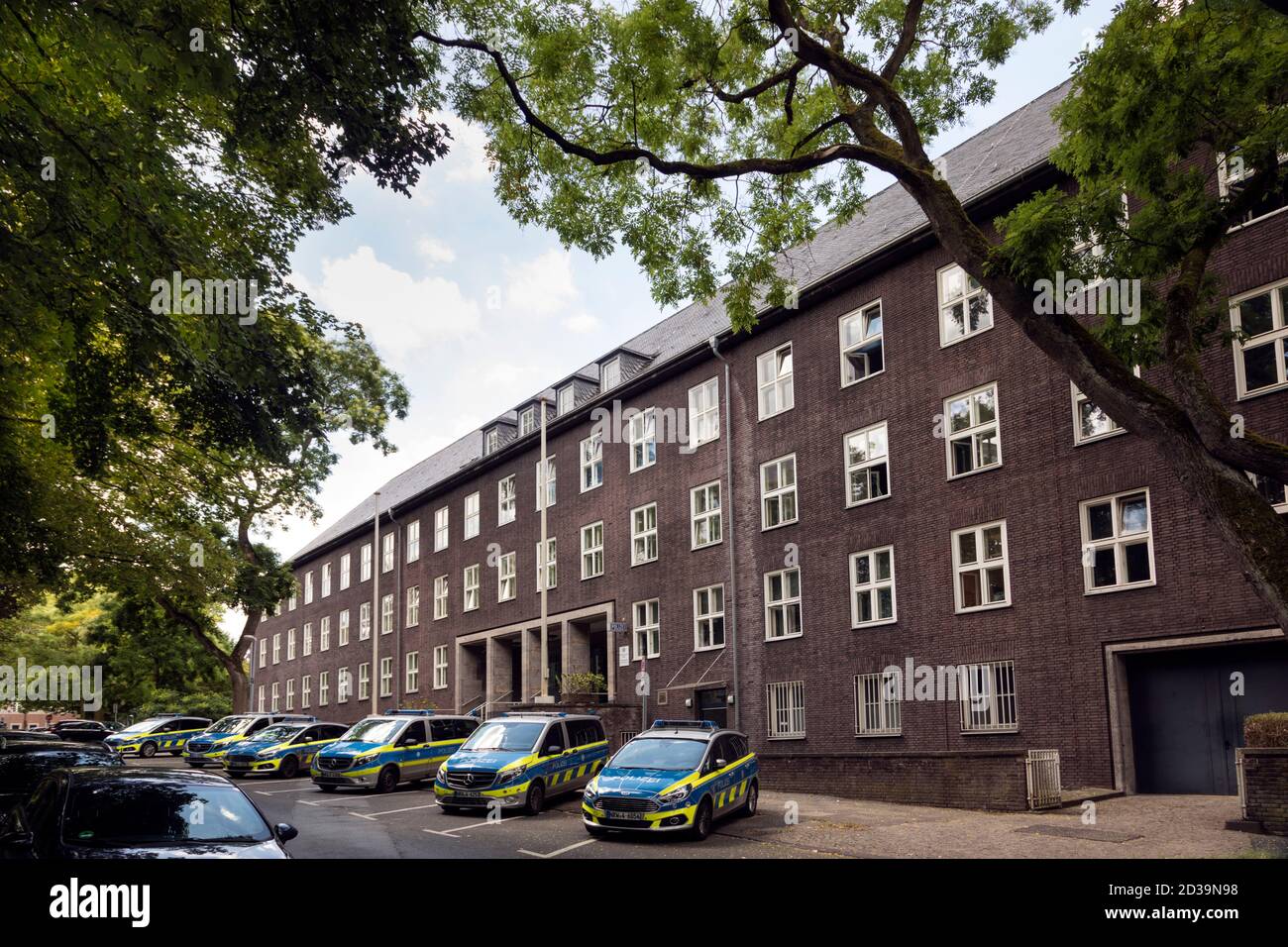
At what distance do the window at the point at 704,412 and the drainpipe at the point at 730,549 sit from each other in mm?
664

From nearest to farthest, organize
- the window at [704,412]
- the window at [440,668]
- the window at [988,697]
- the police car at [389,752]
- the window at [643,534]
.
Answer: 1. the window at [988,697]
2. the police car at [389,752]
3. the window at [704,412]
4. the window at [643,534]
5. the window at [440,668]

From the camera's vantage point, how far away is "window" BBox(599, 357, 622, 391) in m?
36.8

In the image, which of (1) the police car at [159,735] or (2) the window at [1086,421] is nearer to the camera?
(2) the window at [1086,421]

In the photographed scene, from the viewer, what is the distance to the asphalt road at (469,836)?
567 inches

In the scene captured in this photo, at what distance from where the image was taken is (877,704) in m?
24.1

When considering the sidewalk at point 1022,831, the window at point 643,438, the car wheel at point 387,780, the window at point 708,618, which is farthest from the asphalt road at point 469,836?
the window at point 643,438

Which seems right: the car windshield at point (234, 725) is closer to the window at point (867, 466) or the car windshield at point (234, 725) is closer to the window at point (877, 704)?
the window at point (877, 704)

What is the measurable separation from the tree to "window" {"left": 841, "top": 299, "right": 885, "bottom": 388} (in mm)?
8522

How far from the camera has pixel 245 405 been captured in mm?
14383

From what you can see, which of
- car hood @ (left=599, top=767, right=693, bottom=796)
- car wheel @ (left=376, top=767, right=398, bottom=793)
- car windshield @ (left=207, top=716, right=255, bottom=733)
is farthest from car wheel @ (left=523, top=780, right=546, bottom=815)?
car windshield @ (left=207, top=716, right=255, bottom=733)

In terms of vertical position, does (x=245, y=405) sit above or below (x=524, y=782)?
above

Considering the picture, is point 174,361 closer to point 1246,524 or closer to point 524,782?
point 524,782

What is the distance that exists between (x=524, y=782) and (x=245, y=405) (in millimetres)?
9037

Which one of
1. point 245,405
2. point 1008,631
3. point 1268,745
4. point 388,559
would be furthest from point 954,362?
point 388,559
